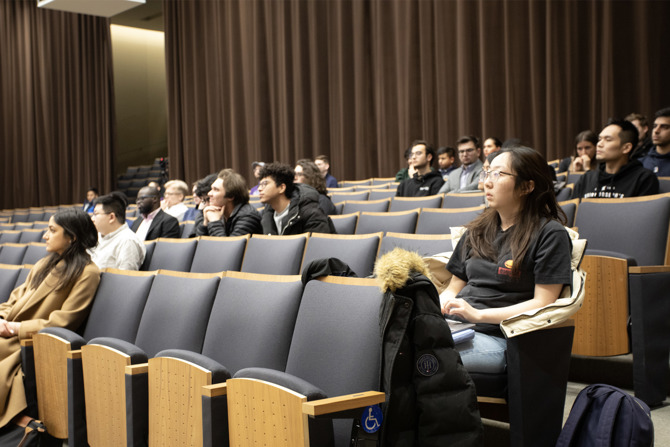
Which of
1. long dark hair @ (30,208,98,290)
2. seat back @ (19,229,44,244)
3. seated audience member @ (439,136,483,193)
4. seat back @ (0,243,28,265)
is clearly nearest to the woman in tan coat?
long dark hair @ (30,208,98,290)

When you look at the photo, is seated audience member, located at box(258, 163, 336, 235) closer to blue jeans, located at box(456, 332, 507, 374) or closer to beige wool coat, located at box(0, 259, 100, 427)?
beige wool coat, located at box(0, 259, 100, 427)

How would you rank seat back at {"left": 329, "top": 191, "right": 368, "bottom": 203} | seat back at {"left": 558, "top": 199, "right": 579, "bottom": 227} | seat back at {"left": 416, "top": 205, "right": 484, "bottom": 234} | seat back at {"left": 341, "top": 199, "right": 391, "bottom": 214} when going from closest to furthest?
seat back at {"left": 558, "top": 199, "right": 579, "bottom": 227} < seat back at {"left": 416, "top": 205, "right": 484, "bottom": 234} < seat back at {"left": 341, "top": 199, "right": 391, "bottom": 214} < seat back at {"left": 329, "top": 191, "right": 368, "bottom": 203}

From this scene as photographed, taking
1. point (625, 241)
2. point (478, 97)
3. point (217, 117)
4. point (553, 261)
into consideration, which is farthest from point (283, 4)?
point (553, 261)

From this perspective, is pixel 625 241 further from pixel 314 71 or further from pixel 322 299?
pixel 314 71

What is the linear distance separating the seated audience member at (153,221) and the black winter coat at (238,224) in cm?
36

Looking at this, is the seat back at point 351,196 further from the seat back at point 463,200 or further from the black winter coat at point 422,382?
the black winter coat at point 422,382

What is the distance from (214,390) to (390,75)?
18.4ft

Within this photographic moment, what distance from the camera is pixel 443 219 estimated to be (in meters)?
2.64

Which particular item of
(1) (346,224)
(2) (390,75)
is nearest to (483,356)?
(1) (346,224)

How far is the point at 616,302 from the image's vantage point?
6.40 ft

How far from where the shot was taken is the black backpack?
1.27 m

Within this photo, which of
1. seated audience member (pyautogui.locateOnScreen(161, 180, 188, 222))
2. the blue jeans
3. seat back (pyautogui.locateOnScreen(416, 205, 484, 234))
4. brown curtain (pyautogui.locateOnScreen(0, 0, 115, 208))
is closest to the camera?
the blue jeans

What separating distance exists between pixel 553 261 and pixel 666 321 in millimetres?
590

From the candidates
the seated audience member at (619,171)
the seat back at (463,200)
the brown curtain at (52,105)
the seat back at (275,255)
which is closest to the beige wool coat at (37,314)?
the seat back at (275,255)
